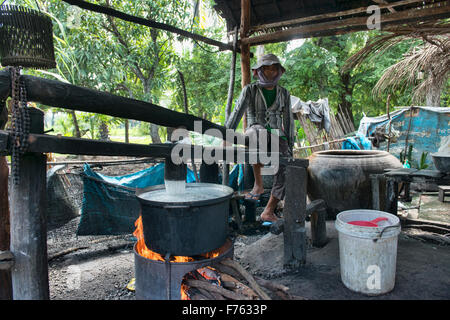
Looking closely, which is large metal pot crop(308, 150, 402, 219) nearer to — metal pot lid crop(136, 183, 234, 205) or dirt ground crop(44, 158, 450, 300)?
dirt ground crop(44, 158, 450, 300)

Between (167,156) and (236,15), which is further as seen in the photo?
(236,15)

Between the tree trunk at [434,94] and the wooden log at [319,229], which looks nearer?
the wooden log at [319,229]

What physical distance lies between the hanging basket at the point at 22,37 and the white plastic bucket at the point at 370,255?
310 cm

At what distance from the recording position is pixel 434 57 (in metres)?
7.15

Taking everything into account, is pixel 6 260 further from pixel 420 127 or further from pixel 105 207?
pixel 420 127

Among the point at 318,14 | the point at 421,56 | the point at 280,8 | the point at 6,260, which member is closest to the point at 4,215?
the point at 6,260

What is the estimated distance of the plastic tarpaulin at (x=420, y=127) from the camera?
8.92 metres

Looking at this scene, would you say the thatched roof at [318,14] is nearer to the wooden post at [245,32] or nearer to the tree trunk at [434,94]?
the wooden post at [245,32]

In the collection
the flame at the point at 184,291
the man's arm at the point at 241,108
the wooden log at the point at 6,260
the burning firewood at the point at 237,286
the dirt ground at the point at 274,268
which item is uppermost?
the man's arm at the point at 241,108

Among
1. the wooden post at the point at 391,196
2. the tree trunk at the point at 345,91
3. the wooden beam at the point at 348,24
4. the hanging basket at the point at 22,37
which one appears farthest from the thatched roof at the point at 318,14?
the tree trunk at the point at 345,91

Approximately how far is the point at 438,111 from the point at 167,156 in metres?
9.53

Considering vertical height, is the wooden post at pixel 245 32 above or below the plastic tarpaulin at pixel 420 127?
above
